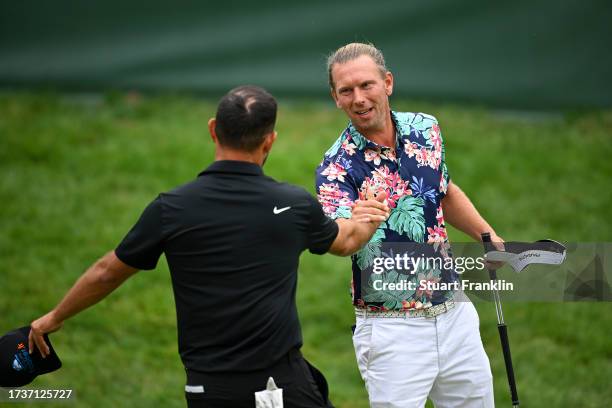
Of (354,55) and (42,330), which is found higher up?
(354,55)

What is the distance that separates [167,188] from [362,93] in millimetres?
3976

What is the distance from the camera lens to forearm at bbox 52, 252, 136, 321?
318cm

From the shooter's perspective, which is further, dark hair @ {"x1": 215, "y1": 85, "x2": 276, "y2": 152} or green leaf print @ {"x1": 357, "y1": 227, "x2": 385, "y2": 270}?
green leaf print @ {"x1": 357, "y1": 227, "x2": 385, "y2": 270}

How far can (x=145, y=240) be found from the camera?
308 centimetres

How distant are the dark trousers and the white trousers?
53cm

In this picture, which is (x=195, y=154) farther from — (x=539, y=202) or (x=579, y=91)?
(x=579, y=91)

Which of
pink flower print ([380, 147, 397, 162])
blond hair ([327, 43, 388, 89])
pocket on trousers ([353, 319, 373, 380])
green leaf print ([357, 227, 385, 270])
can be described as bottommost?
pocket on trousers ([353, 319, 373, 380])

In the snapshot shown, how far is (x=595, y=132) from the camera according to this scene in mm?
8047

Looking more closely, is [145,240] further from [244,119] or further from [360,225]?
[360,225]

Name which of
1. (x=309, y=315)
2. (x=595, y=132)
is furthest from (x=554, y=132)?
(x=309, y=315)

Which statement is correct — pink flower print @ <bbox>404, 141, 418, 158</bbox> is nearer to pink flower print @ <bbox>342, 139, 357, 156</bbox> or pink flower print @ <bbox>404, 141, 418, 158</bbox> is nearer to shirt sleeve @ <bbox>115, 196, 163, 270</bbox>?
pink flower print @ <bbox>342, 139, 357, 156</bbox>

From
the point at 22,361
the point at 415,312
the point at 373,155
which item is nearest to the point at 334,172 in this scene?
the point at 373,155

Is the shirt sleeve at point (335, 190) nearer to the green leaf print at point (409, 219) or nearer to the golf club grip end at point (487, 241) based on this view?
the green leaf print at point (409, 219)

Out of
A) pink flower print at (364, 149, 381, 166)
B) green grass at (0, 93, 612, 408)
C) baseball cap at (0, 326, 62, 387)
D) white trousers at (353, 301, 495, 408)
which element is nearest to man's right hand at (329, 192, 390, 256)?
pink flower print at (364, 149, 381, 166)
